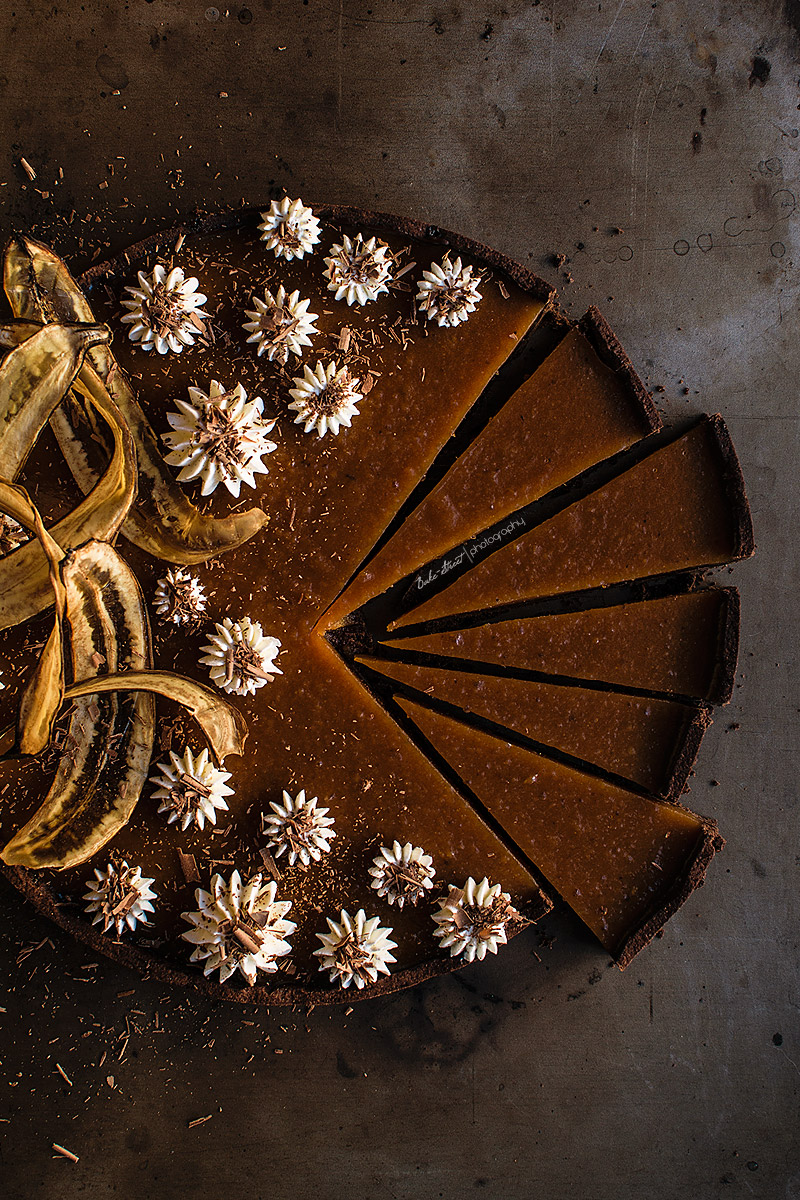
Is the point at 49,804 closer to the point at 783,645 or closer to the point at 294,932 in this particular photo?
the point at 294,932

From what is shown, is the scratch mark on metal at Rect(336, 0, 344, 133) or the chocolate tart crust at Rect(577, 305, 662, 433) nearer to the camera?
the chocolate tart crust at Rect(577, 305, 662, 433)

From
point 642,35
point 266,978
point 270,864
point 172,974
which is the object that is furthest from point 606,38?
point 172,974

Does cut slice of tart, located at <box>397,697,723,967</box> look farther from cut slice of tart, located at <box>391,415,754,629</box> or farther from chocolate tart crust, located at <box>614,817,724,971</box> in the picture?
cut slice of tart, located at <box>391,415,754,629</box>

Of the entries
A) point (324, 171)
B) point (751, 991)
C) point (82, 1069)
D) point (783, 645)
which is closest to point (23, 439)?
point (324, 171)

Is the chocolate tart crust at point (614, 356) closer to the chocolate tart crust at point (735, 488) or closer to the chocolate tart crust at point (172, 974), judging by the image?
the chocolate tart crust at point (735, 488)

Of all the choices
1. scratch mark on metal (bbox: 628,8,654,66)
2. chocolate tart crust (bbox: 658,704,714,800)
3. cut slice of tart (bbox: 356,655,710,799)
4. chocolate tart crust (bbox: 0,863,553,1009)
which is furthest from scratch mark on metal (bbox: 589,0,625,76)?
chocolate tart crust (bbox: 0,863,553,1009)
